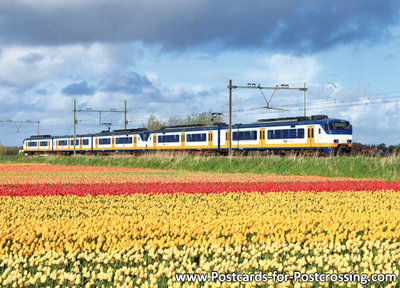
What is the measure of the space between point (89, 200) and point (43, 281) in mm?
7800

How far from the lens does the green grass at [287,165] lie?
23872 mm

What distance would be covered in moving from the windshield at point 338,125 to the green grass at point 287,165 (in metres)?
6.38

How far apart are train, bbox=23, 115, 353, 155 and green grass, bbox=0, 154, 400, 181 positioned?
4656mm

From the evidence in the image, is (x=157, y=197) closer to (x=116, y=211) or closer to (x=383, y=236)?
(x=116, y=211)

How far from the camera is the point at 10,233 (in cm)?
780

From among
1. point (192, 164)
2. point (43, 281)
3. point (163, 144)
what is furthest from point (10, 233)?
point (163, 144)

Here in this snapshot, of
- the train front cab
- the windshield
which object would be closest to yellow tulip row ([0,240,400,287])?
the train front cab

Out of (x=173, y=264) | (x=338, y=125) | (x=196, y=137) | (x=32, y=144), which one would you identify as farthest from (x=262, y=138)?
(x=32, y=144)

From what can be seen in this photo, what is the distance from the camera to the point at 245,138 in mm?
40031

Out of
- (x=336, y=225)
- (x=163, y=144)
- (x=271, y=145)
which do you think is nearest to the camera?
(x=336, y=225)

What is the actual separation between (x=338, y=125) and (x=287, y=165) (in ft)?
29.6

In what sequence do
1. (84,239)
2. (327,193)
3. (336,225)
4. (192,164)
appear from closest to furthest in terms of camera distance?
(84,239) < (336,225) < (327,193) < (192,164)

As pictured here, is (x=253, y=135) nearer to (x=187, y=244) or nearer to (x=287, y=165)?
(x=287, y=165)

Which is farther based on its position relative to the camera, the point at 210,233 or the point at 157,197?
the point at 157,197
